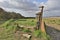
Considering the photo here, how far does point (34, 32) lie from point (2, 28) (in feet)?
15.2

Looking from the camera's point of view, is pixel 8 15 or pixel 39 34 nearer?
pixel 39 34

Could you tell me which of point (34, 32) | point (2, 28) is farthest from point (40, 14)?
point (2, 28)

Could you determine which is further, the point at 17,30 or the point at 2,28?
the point at 2,28

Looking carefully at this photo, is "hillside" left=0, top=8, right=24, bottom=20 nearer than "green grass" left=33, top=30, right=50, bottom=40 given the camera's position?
No

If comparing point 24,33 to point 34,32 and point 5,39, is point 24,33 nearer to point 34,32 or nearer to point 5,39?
point 34,32

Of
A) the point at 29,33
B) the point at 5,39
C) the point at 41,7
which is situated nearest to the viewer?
the point at 5,39

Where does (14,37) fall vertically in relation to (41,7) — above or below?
below

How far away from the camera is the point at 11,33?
2122 centimetres

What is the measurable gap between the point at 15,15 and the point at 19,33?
2491cm

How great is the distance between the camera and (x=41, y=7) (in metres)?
23.2

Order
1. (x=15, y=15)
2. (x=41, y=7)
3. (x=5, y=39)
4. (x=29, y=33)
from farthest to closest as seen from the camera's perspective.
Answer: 1. (x=15, y=15)
2. (x=41, y=7)
3. (x=29, y=33)
4. (x=5, y=39)

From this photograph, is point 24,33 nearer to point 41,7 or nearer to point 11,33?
point 11,33

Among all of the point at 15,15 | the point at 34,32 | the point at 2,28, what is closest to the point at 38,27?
the point at 34,32

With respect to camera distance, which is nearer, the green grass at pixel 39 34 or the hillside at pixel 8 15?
the green grass at pixel 39 34
